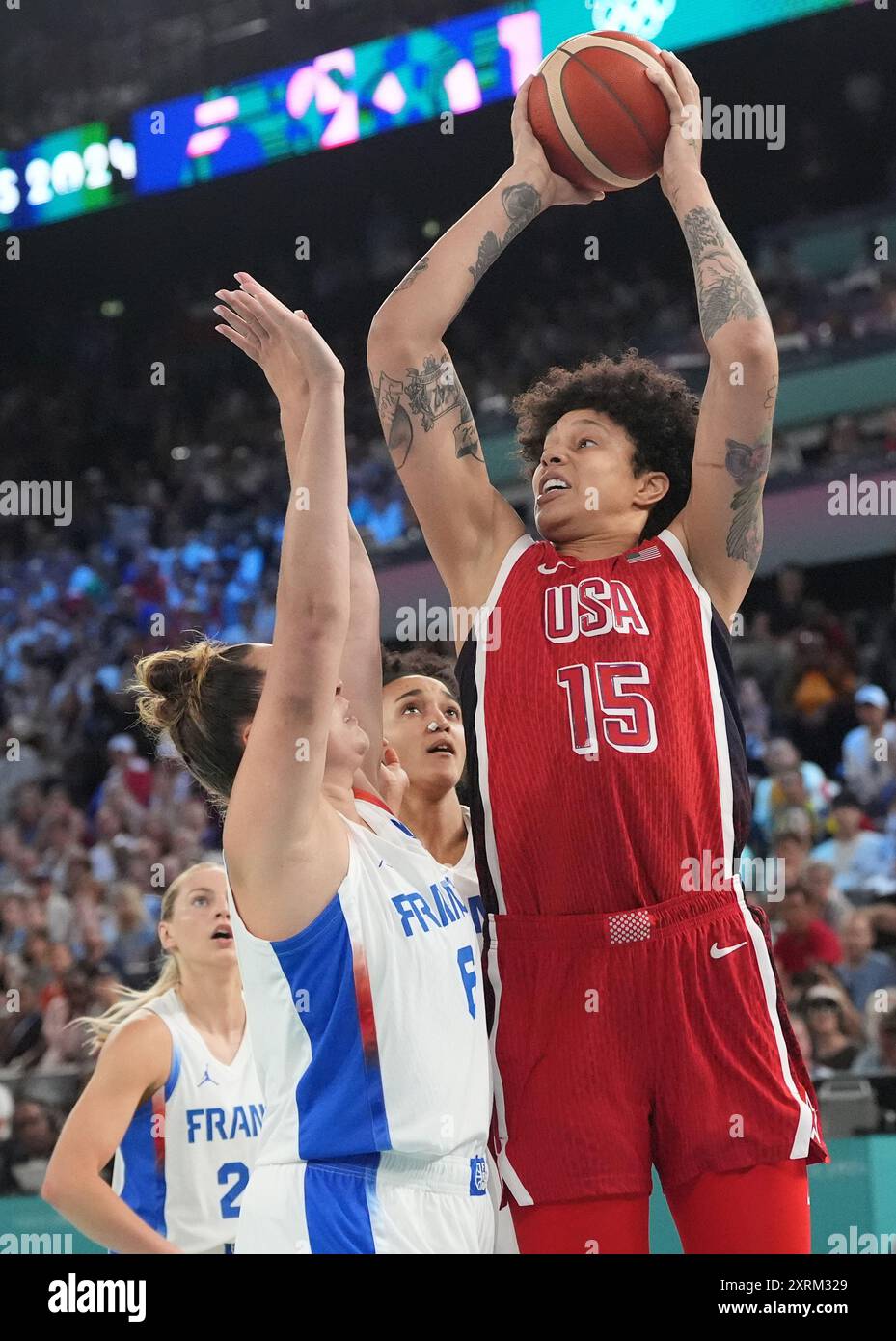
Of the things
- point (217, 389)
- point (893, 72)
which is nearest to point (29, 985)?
point (217, 389)

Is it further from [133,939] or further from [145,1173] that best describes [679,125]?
[133,939]

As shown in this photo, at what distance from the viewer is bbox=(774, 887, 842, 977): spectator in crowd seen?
6.59 metres

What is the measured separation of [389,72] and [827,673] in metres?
6.47

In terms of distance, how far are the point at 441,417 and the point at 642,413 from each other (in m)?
0.45

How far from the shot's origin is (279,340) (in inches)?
99.0

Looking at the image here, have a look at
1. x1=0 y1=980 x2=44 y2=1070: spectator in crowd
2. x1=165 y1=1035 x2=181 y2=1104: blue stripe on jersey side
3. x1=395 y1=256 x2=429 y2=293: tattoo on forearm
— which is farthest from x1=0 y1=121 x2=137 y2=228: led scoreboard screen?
x1=395 y1=256 x2=429 y2=293: tattoo on forearm

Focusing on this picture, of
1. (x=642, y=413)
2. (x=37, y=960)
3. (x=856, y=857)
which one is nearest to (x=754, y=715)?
(x=856, y=857)

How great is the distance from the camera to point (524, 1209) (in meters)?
2.62

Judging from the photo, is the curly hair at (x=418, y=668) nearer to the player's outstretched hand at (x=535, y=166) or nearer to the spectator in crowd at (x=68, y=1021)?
the player's outstretched hand at (x=535, y=166)

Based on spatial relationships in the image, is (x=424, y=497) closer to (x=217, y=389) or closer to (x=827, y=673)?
(x=827, y=673)

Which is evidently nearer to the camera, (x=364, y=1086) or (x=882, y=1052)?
(x=364, y=1086)

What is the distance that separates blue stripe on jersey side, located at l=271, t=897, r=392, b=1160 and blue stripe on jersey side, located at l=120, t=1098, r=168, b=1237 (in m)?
1.98

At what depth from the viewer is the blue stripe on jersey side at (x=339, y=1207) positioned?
2.23 m

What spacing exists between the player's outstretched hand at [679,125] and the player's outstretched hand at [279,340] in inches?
40.9
